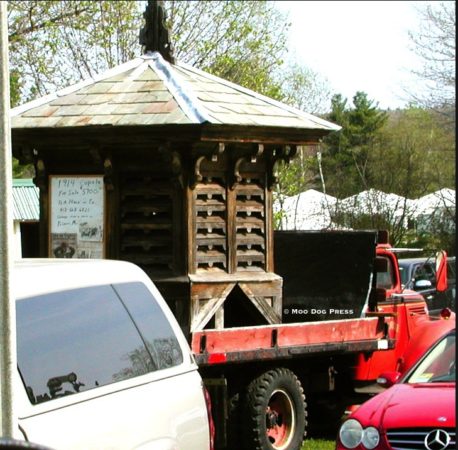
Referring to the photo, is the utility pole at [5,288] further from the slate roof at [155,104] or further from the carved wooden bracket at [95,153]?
the carved wooden bracket at [95,153]

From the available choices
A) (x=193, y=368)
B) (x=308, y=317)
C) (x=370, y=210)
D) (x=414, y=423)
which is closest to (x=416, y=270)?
(x=370, y=210)

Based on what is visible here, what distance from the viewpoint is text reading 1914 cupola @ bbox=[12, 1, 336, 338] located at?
10.9 metres

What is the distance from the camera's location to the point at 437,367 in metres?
9.38

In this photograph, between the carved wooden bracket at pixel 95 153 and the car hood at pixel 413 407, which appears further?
the carved wooden bracket at pixel 95 153

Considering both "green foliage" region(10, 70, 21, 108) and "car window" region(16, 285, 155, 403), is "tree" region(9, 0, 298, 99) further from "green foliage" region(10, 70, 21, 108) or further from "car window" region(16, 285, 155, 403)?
"car window" region(16, 285, 155, 403)

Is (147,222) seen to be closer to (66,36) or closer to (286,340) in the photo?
(286,340)

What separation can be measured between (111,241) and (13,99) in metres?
15.0

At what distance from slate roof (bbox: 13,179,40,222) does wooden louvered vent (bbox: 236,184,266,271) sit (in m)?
15.3

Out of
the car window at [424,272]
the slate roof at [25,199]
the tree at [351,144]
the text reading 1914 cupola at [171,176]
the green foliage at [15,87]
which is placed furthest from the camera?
the tree at [351,144]

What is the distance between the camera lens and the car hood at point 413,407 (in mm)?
8352

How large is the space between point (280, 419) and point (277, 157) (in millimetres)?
2574

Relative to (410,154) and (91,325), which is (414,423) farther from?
(410,154)

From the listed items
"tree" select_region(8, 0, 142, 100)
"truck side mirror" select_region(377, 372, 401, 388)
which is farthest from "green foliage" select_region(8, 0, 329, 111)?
"truck side mirror" select_region(377, 372, 401, 388)

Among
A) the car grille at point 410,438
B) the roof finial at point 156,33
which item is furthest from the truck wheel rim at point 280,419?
the roof finial at point 156,33
